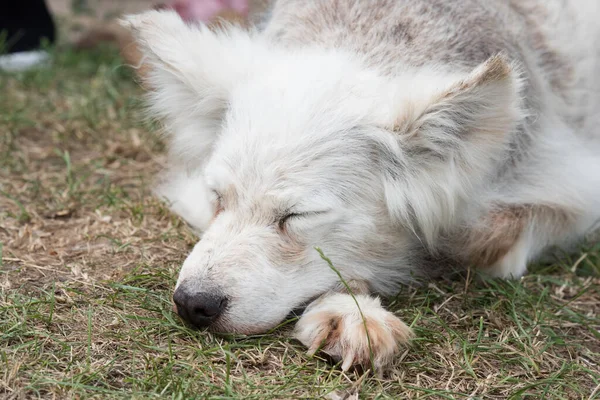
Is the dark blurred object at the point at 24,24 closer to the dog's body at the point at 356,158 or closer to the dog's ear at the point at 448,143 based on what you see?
the dog's body at the point at 356,158

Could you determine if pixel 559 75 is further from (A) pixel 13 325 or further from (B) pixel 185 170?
(A) pixel 13 325

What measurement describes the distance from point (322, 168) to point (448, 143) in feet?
1.66

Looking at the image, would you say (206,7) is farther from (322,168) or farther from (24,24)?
(322,168)

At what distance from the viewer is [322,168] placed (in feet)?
9.80

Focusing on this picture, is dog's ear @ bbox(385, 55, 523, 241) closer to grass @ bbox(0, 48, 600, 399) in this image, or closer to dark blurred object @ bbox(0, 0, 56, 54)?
grass @ bbox(0, 48, 600, 399)

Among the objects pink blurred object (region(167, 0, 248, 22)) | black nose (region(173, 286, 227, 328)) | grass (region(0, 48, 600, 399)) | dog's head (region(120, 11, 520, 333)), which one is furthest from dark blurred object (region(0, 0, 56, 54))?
black nose (region(173, 286, 227, 328))

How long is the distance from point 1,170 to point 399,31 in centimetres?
238

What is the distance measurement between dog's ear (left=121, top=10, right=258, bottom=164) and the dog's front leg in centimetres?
98

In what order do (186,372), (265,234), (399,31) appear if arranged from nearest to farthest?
(186,372) → (265,234) → (399,31)

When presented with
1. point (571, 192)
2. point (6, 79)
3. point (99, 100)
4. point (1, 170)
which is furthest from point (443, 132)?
point (6, 79)

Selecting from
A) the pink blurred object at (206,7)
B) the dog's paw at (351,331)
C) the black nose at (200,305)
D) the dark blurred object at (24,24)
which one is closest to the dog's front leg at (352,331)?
the dog's paw at (351,331)

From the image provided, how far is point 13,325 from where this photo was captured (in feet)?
9.13

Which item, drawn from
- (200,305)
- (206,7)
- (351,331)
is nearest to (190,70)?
(200,305)

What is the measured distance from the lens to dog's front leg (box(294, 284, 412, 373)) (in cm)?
274
